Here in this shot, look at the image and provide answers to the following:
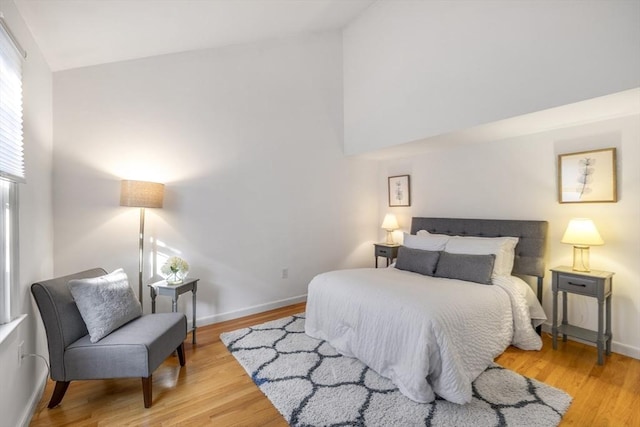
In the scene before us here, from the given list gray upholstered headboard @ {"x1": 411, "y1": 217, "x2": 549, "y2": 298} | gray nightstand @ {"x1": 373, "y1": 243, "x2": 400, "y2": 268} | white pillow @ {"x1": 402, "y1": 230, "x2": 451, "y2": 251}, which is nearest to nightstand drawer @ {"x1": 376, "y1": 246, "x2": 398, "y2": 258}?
gray nightstand @ {"x1": 373, "y1": 243, "x2": 400, "y2": 268}

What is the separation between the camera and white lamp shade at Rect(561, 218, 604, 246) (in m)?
2.47

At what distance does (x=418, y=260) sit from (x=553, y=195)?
1.47 metres

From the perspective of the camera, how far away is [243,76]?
3439 mm

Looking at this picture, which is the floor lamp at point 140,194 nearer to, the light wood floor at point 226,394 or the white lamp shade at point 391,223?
the light wood floor at point 226,394

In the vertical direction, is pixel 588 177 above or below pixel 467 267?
above

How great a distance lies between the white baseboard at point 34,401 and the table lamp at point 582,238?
13.5 feet

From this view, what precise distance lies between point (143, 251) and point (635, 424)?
388 cm

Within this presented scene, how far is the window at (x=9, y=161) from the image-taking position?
156 cm

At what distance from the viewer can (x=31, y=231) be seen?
2.00 m

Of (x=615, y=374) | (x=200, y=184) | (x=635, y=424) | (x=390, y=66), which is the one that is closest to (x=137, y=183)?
(x=200, y=184)

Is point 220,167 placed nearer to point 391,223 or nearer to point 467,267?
point 391,223

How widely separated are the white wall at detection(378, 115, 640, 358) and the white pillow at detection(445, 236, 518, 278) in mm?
426

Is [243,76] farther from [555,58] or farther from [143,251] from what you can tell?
[555,58]

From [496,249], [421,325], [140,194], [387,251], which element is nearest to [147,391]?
[140,194]
